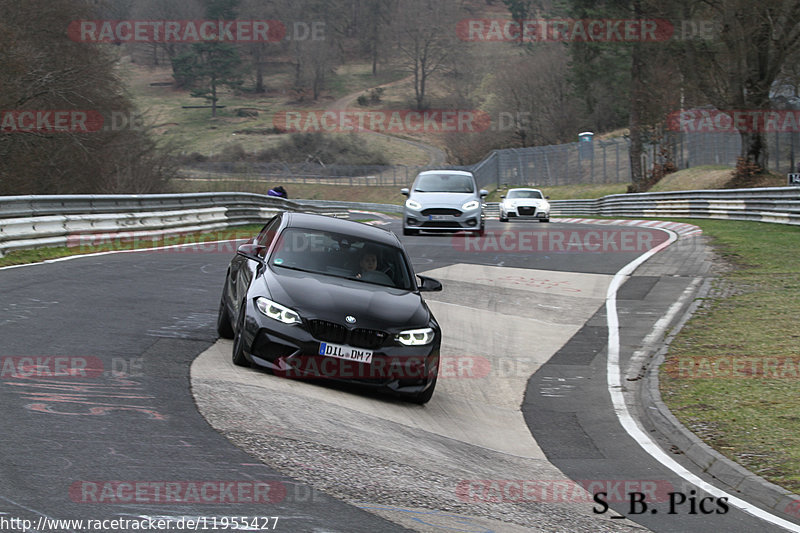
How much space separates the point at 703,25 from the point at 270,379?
36456 millimetres

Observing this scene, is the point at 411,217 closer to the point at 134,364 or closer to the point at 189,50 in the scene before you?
the point at 134,364

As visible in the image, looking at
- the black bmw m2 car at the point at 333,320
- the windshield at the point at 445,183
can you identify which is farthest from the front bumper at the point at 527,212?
the black bmw m2 car at the point at 333,320

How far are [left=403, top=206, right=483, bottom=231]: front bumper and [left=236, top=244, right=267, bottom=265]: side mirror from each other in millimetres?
14726

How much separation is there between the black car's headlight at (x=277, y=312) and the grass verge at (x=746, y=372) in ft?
11.9

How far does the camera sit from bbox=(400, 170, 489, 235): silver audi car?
942 inches

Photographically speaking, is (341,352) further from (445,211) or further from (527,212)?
(527,212)

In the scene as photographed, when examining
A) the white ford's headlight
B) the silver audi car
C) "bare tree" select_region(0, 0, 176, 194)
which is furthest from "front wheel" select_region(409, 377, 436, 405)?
"bare tree" select_region(0, 0, 176, 194)

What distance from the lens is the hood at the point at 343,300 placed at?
7887 millimetres

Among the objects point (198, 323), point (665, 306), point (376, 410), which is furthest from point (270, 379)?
point (665, 306)

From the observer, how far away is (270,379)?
784 centimetres

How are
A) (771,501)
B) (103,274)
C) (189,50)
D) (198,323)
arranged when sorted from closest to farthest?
(771,501) < (198,323) < (103,274) < (189,50)

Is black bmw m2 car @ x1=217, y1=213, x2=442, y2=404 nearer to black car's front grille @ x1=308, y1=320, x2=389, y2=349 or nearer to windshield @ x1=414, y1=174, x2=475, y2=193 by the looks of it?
black car's front grille @ x1=308, y1=320, x2=389, y2=349

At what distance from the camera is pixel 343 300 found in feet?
26.5

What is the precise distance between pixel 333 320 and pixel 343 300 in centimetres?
34
